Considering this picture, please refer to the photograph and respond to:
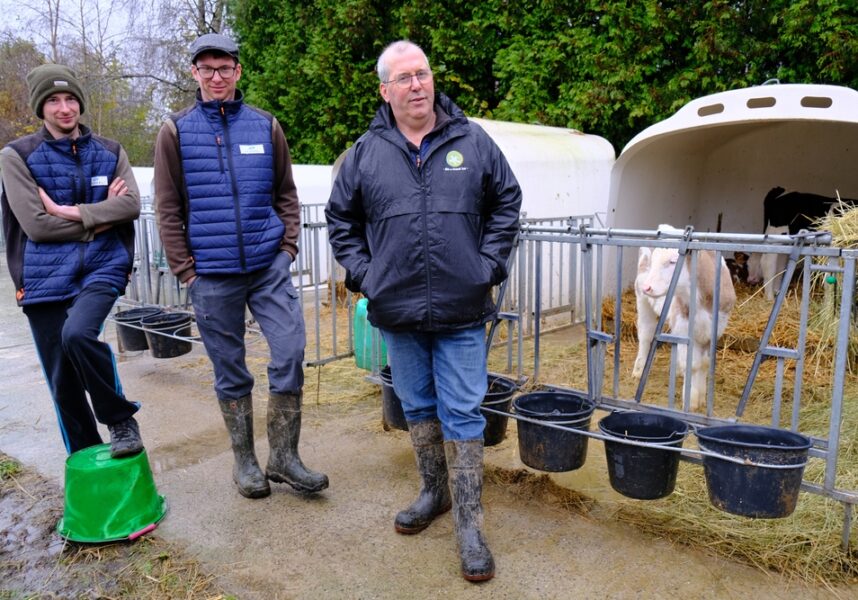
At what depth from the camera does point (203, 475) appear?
13.1 feet

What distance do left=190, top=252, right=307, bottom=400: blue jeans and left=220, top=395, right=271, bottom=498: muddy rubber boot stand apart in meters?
0.05

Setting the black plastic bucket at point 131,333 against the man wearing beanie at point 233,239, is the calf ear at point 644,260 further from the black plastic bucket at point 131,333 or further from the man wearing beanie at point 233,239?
the black plastic bucket at point 131,333

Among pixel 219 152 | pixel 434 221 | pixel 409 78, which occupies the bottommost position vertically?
pixel 434 221

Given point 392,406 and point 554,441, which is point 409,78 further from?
point 392,406

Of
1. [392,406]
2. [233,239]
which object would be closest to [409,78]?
[233,239]

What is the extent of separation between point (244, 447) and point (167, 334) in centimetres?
239

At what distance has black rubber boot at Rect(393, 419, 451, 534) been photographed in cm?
319

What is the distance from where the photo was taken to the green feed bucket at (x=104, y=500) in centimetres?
325

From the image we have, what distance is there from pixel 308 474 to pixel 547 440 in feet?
3.89

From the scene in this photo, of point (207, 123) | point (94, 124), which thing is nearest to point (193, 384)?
point (207, 123)

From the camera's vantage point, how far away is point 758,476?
2680 mm

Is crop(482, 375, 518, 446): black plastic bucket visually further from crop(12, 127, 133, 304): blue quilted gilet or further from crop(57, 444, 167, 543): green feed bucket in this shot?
crop(12, 127, 133, 304): blue quilted gilet

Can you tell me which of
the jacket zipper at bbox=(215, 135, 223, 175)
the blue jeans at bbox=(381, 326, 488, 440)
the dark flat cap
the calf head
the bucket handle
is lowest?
the bucket handle

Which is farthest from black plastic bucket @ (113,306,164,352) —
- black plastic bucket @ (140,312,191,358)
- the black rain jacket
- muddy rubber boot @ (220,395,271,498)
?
the black rain jacket
